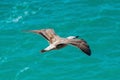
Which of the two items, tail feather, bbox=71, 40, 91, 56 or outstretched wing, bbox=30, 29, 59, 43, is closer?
tail feather, bbox=71, 40, 91, 56

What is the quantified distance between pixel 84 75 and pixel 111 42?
2.00m

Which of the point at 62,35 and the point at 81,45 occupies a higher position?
the point at 62,35

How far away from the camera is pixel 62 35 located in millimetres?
16547

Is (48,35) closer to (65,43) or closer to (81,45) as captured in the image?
(65,43)

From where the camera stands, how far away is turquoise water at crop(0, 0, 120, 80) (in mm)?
14727

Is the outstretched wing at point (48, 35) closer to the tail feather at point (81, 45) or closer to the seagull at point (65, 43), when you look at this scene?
the seagull at point (65, 43)

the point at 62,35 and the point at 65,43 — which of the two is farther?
the point at 62,35

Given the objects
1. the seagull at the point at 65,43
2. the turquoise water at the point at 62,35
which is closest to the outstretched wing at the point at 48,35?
the seagull at the point at 65,43

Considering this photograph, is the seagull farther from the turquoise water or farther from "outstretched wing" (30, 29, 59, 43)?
the turquoise water

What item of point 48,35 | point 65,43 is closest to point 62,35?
point 48,35

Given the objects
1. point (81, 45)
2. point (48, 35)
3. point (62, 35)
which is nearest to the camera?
point (81, 45)

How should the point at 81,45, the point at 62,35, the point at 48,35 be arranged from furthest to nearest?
the point at 62,35, the point at 48,35, the point at 81,45

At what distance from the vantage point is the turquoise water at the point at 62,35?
48.3 ft

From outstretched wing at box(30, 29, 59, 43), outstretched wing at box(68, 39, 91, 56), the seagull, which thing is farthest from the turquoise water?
outstretched wing at box(68, 39, 91, 56)
